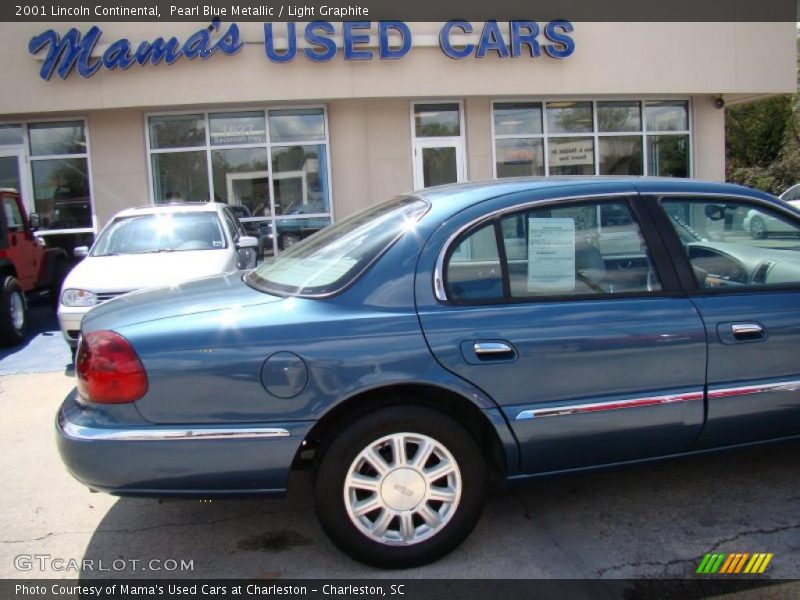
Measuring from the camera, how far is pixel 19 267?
28.7ft

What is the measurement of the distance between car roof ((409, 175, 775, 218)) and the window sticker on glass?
16 centimetres

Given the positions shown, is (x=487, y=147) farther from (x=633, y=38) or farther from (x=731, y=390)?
(x=731, y=390)

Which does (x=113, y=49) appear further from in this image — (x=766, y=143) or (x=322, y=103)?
(x=766, y=143)

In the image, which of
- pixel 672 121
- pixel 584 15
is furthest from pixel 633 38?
pixel 672 121

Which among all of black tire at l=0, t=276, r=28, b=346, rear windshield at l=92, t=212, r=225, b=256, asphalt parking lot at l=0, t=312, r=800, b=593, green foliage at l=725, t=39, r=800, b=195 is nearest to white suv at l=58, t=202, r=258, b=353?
rear windshield at l=92, t=212, r=225, b=256

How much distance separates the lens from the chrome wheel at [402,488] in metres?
2.84

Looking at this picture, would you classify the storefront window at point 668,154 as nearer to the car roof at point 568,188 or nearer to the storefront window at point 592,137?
the storefront window at point 592,137

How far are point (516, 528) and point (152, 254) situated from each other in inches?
201

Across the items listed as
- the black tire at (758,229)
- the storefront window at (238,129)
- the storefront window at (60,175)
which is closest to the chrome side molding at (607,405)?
the black tire at (758,229)

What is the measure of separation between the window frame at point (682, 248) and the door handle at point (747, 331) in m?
0.17

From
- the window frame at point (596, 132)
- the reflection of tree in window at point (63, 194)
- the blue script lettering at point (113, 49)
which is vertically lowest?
the reflection of tree in window at point (63, 194)

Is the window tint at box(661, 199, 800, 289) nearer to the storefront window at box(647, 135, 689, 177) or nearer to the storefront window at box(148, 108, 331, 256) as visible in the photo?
the storefront window at box(148, 108, 331, 256)

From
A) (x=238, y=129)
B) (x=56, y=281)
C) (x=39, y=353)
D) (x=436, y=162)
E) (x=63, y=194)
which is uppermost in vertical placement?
(x=238, y=129)

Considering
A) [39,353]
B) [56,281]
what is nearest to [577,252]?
[39,353]
